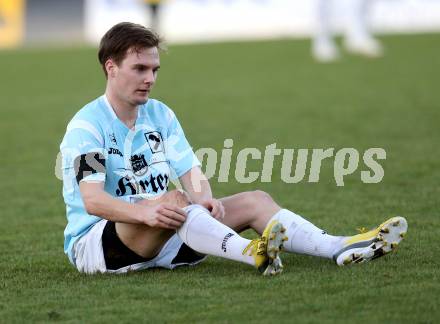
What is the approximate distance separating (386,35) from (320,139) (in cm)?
1121

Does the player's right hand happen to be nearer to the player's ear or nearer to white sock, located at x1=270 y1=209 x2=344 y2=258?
white sock, located at x1=270 y1=209 x2=344 y2=258

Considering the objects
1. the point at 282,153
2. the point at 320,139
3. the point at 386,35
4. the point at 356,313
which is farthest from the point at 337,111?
the point at 386,35

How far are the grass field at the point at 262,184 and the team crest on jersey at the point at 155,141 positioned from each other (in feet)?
1.82

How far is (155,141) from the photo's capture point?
488 cm

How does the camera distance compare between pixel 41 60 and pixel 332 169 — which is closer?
pixel 332 169

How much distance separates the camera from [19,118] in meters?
11.8

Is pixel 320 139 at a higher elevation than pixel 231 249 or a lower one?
higher

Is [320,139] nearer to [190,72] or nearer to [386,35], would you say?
[190,72]

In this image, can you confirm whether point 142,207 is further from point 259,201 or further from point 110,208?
point 259,201

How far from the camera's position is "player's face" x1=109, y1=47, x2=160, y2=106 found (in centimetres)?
459

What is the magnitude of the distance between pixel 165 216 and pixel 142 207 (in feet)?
0.33

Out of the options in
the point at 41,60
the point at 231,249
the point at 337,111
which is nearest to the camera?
the point at 231,249

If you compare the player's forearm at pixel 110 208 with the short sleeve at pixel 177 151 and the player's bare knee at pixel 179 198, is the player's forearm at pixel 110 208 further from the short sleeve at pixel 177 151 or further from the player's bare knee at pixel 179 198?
the short sleeve at pixel 177 151

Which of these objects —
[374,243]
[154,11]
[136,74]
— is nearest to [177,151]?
[136,74]
